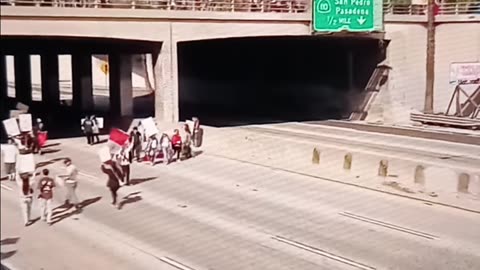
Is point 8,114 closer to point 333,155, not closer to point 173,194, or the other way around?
point 173,194

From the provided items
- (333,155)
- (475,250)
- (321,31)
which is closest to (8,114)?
(475,250)

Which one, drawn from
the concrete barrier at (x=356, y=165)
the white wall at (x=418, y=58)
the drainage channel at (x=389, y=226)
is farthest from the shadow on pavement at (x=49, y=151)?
the white wall at (x=418, y=58)

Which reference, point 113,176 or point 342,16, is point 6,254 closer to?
point 113,176

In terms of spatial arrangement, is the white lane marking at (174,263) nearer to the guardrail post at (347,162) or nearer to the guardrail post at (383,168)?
the guardrail post at (383,168)

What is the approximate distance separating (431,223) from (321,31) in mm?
6801

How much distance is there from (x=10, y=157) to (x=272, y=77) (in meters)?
8.74

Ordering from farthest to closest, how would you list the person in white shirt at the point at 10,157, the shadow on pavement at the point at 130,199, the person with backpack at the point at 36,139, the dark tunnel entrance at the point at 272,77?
the dark tunnel entrance at the point at 272,77 → the shadow on pavement at the point at 130,199 → the person with backpack at the point at 36,139 → the person in white shirt at the point at 10,157

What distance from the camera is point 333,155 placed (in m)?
9.02

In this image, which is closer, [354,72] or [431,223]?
[431,223]

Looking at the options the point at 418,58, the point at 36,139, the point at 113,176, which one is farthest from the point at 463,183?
the point at 418,58

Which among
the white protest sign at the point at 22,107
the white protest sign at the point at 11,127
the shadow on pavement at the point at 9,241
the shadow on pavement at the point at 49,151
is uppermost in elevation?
the white protest sign at the point at 22,107

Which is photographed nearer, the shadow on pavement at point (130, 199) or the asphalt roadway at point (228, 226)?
the asphalt roadway at point (228, 226)

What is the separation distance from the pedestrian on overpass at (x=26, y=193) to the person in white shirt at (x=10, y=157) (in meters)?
0.05

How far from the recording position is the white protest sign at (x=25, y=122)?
2250 millimetres
